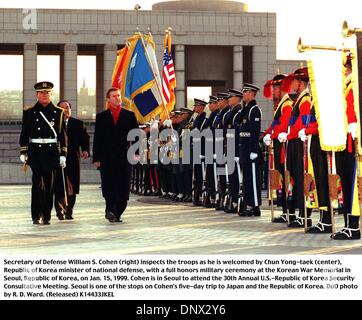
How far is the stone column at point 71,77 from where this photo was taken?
53.0 metres

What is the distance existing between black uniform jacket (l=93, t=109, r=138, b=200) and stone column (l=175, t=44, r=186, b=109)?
39.4m

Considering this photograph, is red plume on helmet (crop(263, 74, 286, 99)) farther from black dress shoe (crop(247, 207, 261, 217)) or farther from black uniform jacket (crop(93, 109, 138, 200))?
black uniform jacket (crop(93, 109, 138, 200))

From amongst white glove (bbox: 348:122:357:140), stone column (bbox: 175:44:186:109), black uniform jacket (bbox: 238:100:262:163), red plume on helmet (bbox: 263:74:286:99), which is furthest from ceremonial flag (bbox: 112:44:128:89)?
stone column (bbox: 175:44:186:109)

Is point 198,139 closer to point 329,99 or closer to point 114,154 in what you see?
point 114,154

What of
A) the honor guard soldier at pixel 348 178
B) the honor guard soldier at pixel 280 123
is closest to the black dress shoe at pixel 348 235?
the honor guard soldier at pixel 348 178

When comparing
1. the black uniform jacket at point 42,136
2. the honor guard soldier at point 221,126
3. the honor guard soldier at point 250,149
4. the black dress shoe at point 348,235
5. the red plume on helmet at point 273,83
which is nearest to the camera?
the black dress shoe at point 348,235

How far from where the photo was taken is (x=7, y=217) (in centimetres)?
1548

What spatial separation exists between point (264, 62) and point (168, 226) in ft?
140

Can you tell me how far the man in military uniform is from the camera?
13.8 meters

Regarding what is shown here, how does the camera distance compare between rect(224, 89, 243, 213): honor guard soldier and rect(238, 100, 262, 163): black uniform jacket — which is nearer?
rect(238, 100, 262, 163): black uniform jacket

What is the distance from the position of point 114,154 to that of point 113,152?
0.11 ft

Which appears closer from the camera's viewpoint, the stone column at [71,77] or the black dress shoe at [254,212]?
the black dress shoe at [254,212]

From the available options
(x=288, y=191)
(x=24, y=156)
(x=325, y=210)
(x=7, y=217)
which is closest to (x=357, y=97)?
(x=325, y=210)

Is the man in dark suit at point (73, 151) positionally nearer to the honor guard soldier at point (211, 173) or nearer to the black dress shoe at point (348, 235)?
the honor guard soldier at point (211, 173)
